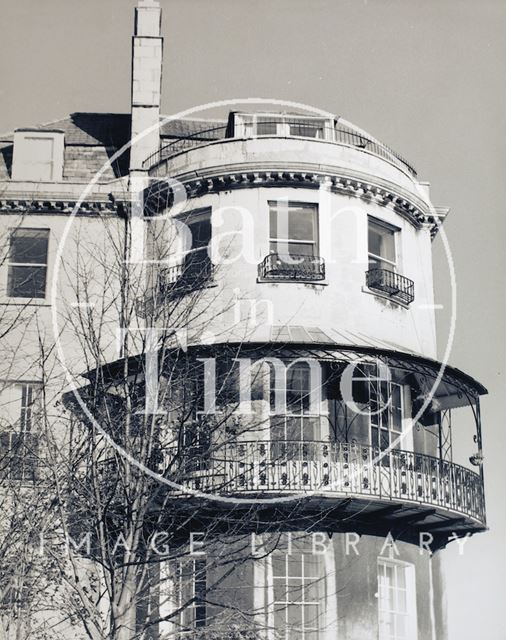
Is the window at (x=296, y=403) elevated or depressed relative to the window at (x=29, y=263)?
depressed

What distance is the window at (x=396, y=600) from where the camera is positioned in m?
26.1

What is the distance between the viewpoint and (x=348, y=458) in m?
24.9

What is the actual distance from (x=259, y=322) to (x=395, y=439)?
12.9 ft

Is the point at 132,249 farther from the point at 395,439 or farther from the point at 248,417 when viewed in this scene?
the point at 395,439

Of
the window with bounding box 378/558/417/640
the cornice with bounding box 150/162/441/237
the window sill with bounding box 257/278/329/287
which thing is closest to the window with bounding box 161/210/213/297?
the cornice with bounding box 150/162/441/237

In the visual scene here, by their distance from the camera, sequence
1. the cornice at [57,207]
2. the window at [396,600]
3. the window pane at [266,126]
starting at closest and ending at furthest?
the window at [396,600]
the cornice at [57,207]
the window pane at [266,126]

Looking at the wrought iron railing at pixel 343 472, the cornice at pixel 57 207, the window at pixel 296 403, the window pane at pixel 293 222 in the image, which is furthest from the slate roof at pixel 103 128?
the wrought iron railing at pixel 343 472

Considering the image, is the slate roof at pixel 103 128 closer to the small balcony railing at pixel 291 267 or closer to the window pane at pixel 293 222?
the window pane at pixel 293 222

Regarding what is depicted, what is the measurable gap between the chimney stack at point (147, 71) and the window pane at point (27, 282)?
3.89 metres

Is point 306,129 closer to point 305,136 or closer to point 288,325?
point 305,136

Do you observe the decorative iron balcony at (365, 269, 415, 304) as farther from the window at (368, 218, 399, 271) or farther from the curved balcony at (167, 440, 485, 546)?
the curved balcony at (167, 440, 485, 546)

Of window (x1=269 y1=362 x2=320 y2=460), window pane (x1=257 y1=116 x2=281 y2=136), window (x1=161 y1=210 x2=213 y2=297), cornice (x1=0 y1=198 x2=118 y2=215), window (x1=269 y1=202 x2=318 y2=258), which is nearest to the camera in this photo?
window (x1=269 y1=362 x2=320 y2=460)

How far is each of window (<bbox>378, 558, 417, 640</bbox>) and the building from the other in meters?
0.04

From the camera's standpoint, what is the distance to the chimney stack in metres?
30.6
